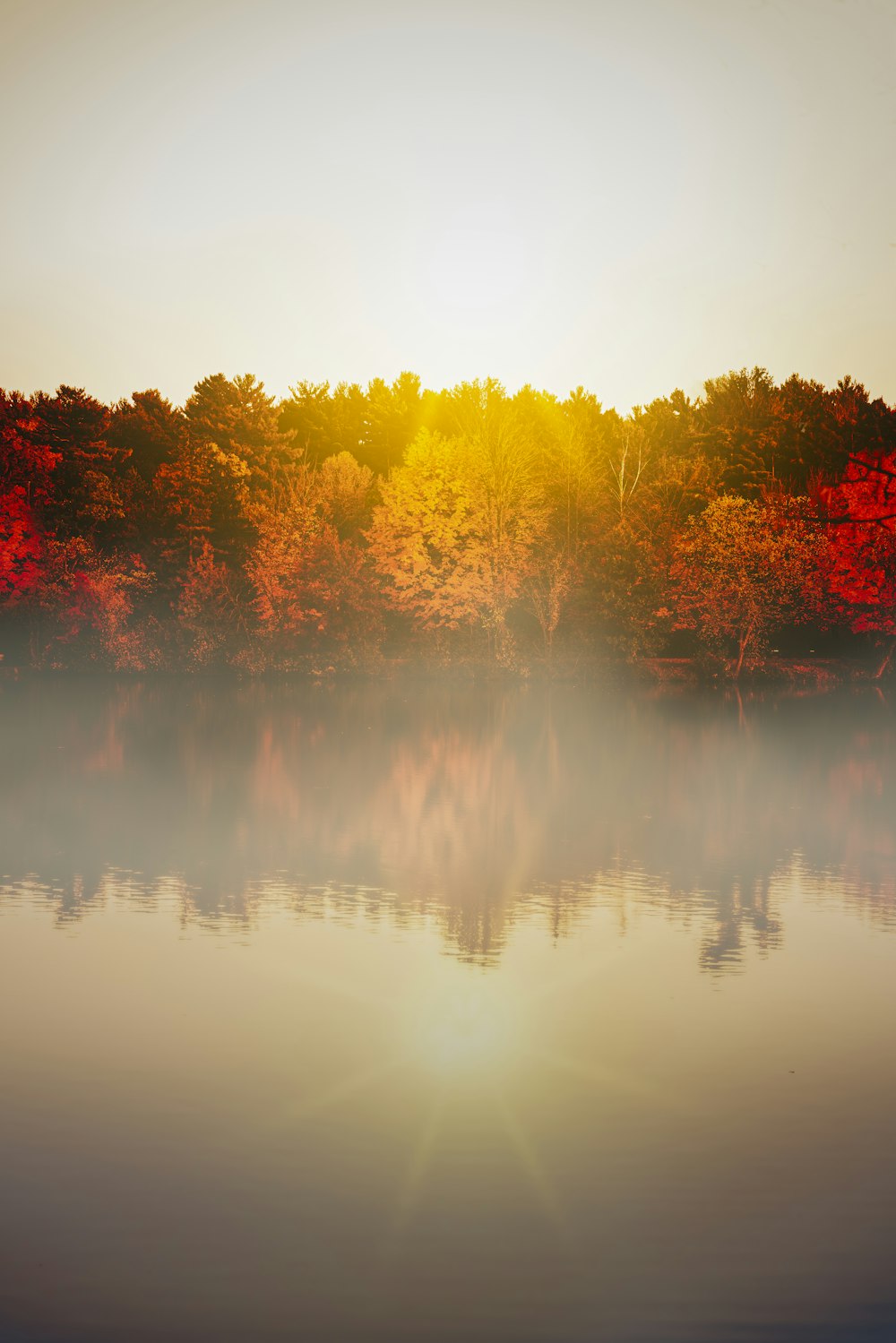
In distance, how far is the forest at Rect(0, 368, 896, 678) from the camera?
75250 millimetres

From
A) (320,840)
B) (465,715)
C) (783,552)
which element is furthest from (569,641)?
(320,840)

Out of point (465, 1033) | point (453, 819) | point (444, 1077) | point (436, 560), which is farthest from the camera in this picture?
point (436, 560)

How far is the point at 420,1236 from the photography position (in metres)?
7.15

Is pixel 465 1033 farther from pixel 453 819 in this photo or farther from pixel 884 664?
pixel 884 664

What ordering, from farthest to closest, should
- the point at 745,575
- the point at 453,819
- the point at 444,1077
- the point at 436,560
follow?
1. the point at 436,560
2. the point at 745,575
3. the point at 453,819
4. the point at 444,1077

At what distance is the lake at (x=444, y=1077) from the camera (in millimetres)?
6637

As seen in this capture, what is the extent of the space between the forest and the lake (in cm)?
5282

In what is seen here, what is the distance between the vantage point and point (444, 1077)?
9750 millimetres

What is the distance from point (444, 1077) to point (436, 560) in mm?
68081

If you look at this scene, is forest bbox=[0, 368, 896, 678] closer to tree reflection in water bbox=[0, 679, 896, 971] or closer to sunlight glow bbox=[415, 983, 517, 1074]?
A: tree reflection in water bbox=[0, 679, 896, 971]

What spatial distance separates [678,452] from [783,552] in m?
27.9

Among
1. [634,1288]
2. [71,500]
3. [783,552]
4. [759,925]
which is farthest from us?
[71,500]

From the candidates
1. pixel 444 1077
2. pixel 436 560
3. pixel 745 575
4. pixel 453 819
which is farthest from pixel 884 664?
pixel 444 1077

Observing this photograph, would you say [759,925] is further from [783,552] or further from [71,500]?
[71,500]
